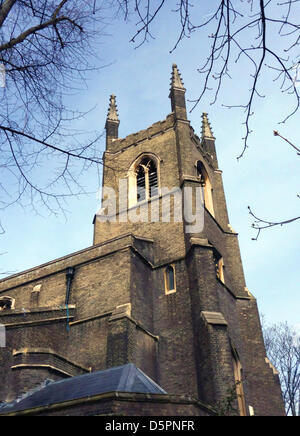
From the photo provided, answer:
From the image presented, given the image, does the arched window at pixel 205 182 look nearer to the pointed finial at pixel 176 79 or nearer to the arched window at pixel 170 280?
the pointed finial at pixel 176 79

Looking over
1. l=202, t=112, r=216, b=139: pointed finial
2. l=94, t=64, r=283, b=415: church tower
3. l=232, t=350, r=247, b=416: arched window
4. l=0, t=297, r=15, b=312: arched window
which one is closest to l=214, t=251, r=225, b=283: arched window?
l=94, t=64, r=283, b=415: church tower

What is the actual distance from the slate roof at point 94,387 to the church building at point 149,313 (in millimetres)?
49

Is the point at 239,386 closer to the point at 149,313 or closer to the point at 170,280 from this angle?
the point at 149,313

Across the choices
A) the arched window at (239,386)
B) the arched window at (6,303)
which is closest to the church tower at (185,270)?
the arched window at (239,386)

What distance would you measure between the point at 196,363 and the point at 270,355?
16613 millimetres

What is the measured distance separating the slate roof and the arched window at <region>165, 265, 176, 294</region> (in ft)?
20.5

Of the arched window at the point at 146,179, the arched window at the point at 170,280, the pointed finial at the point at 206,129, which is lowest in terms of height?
the arched window at the point at 170,280

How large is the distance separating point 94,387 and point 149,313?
656cm

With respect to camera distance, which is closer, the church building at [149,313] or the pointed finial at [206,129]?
the church building at [149,313]

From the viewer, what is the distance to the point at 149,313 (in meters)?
14.8

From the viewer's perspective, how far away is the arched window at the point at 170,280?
1536 cm

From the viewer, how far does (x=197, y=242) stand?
50.0ft
